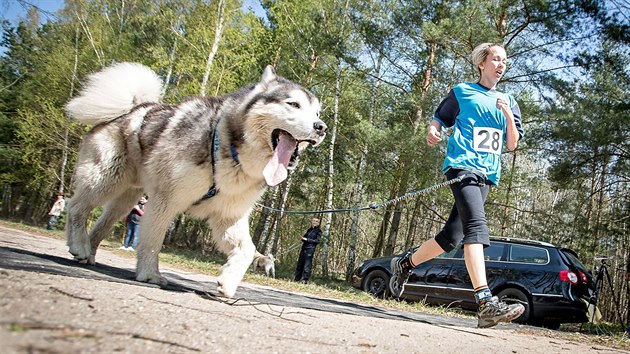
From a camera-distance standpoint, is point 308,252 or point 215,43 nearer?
point 308,252

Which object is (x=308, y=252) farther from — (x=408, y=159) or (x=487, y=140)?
(x=487, y=140)

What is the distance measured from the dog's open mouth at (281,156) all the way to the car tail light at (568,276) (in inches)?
312

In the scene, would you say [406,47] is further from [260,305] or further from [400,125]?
[260,305]

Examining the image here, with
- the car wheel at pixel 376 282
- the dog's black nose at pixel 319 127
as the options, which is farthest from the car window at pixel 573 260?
the dog's black nose at pixel 319 127

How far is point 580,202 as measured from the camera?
2002 cm

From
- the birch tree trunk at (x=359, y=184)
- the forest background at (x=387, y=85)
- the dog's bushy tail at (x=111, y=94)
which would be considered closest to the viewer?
the dog's bushy tail at (x=111, y=94)

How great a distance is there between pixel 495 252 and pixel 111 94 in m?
8.95

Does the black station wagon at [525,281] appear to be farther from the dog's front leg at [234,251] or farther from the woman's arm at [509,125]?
the dog's front leg at [234,251]

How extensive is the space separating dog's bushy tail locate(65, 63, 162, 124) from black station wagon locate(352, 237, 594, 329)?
7.00 meters

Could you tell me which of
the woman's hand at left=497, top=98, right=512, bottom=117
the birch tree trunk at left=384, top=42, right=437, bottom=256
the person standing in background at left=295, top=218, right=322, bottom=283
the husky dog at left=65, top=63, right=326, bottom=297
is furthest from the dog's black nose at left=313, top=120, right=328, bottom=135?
the birch tree trunk at left=384, top=42, right=437, bottom=256

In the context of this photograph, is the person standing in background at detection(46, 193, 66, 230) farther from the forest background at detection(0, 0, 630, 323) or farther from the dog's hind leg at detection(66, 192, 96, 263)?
the dog's hind leg at detection(66, 192, 96, 263)

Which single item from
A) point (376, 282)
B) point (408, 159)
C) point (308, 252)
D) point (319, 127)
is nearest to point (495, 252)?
point (376, 282)

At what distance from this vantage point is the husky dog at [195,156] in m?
3.80

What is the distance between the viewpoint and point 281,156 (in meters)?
3.84
